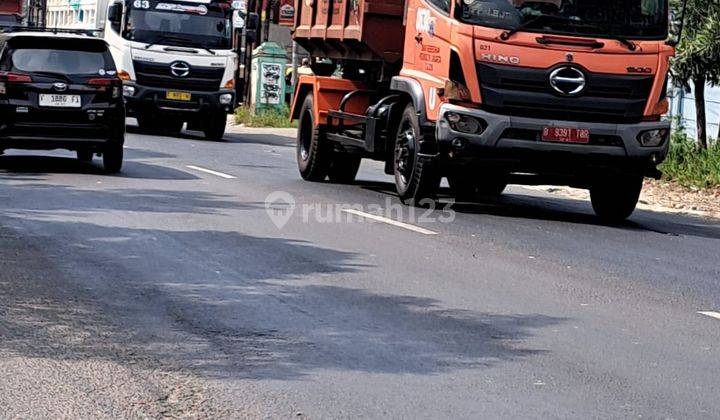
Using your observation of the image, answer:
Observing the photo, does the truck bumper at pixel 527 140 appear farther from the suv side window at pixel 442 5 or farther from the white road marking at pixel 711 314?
the white road marking at pixel 711 314

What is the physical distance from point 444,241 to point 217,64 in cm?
1835

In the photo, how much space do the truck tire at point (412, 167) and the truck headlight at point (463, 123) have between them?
56 centimetres

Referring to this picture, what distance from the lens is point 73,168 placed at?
64.6 ft

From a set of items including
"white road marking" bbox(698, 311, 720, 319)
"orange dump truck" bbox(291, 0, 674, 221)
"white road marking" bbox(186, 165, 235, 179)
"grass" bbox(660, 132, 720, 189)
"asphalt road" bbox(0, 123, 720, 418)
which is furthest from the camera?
"grass" bbox(660, 132, 720, 189)

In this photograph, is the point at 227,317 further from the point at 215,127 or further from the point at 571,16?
the point at 215,127

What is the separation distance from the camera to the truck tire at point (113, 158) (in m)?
18.9

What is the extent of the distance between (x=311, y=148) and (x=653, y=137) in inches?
205

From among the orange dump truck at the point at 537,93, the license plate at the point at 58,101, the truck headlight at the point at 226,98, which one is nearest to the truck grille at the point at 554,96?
the orange dump truck at the point at 537,93

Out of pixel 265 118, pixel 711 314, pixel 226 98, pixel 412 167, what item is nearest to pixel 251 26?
pixel 226 98

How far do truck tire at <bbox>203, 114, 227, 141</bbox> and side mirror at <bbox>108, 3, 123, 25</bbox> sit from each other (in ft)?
9.00

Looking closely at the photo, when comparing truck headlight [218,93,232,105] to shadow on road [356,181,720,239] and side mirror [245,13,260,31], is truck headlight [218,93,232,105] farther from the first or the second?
shadow on road [356,181,720,239]

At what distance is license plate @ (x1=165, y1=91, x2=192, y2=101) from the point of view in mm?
30359

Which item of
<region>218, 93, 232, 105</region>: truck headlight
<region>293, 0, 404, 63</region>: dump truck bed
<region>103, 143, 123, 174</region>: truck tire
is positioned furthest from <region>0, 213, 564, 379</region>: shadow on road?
<region>218, 93, 232, 105</region>: truck headlight

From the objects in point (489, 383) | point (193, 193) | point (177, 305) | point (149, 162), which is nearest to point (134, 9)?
point (149, 162)
